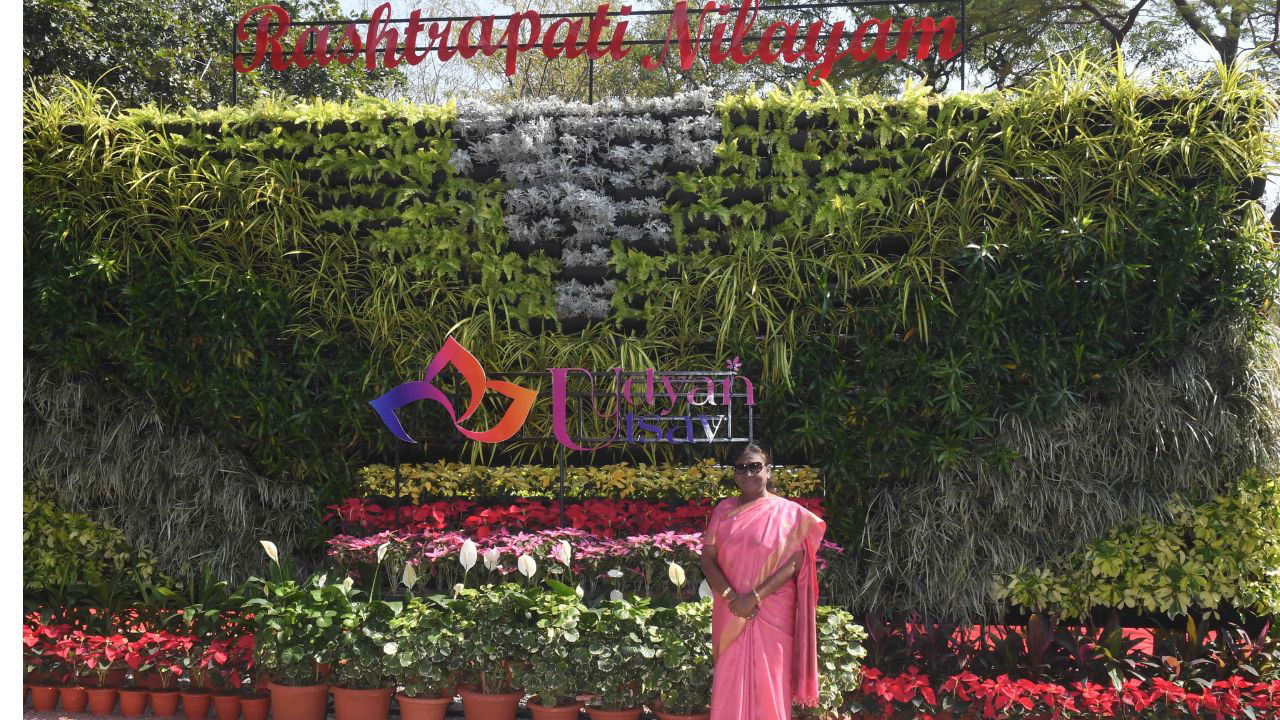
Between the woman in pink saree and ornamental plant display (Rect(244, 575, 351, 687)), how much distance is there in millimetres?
1779

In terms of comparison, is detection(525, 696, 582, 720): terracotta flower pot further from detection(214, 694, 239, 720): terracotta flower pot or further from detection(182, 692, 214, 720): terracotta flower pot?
detection(182, 692, 214, 720): terracotta flower pot

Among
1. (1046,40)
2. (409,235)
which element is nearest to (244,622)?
(409,235)

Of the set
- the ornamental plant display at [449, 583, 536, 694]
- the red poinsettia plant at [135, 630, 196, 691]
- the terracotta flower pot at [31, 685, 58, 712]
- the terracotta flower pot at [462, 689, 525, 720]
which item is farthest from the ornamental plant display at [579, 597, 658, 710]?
the terracotta flower pot at [31, 685, 58, 712]

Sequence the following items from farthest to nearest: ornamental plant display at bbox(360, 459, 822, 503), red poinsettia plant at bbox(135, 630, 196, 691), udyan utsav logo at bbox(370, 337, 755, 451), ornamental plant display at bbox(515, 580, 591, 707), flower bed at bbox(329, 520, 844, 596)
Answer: ornamental plant display at bbox(360, 459, 822, 503) → udyan utsav logo at bbox(370, 337, 755, 451) → flower bed at bbox(329, 520, 844, 596) → red poinsettia plant at bbox(135, 630, 196, 691) → ornamental plant display at bbox(515, 580, 591, 707)

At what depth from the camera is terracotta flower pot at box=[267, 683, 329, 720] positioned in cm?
430

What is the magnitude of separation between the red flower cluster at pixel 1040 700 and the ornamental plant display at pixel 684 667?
0.75 m

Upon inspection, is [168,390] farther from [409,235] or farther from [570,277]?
[570,277]

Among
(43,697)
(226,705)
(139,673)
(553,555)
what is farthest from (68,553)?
A: (553,555)

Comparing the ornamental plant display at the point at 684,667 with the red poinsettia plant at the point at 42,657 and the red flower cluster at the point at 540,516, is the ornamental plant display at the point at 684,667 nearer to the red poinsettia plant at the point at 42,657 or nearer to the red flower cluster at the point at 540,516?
the red flower cluster at the point at 540,516

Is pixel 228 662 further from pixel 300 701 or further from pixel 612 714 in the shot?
pixel 612 714

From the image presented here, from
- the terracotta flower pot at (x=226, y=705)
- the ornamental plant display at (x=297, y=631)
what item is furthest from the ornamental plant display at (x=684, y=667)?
the terracotta flower pot at (x=226, y=705)

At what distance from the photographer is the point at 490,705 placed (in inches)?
165

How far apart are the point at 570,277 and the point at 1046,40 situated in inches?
377

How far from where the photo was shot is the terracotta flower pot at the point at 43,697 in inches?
182
